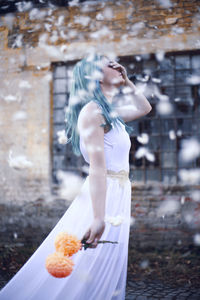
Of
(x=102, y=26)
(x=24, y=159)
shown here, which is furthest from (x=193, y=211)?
(x=102, y=26)

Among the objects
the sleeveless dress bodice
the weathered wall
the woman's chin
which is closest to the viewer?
the sleeveless dress bodice

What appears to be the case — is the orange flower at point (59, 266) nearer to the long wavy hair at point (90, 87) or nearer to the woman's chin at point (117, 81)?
the long wavy hair at point (90, 87)

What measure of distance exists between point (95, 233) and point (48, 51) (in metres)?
4.48

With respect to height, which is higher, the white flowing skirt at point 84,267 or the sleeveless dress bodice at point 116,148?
the sleeveless dress bodice at point 116,148

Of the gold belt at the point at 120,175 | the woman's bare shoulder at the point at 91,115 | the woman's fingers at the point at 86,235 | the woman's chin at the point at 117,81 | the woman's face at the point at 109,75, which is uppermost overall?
the woman's face at the point at 109,75

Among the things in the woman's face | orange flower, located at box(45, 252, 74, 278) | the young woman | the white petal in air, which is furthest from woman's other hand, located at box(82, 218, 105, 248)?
the white petal in air

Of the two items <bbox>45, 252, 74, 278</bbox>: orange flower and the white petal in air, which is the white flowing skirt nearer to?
<bbox>45, 252, 74, 278</bbox>: orange flower

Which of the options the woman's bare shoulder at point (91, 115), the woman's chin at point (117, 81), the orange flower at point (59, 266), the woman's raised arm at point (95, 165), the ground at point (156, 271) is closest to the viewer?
the orange flower at point (59, 266)

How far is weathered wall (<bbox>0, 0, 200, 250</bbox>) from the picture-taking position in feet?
17.5

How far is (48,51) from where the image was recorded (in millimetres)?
5723

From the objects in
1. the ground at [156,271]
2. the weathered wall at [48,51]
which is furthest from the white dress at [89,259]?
the weathered wall at [48,51]

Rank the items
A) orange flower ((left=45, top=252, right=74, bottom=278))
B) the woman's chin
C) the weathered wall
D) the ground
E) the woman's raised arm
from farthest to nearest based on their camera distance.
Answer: the weathered wall
the ground
the woman's chin
the woman's raised arm
orange flower ((left=45, top=252, right=74, bottom=278))

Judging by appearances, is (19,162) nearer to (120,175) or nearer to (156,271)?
(156,271)

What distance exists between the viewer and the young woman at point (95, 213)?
1908 mm
